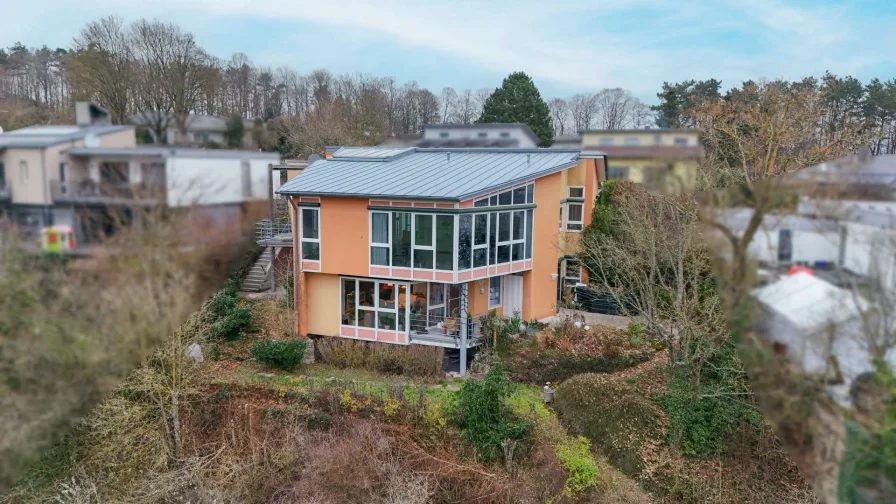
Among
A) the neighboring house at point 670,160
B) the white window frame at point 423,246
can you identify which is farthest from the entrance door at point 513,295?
the neighboring house at point 670,160

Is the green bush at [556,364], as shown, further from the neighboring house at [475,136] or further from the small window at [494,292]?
the neighboring house at [475,136]

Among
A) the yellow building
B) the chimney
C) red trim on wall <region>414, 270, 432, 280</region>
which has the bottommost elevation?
red trim on wall <region>414, 270, 432, 280</region>

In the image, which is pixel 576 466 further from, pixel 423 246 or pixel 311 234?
pixel 311 234

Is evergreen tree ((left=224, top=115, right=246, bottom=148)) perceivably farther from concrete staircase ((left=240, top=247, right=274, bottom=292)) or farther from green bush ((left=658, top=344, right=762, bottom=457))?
concrete staircase ((left=240, top=247, right=274, bottom=292))

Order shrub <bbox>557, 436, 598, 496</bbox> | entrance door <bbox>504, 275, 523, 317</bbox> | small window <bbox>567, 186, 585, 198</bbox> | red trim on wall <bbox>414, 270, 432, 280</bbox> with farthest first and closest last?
small window <bbox>567, 186, 585, 198</bbox> → entrance door <bbox>504, 275, 523, 317</bbox> → red trim on wall <bbox>414, 270, 432, 280</bbox> → shrub <bbox>557, 436, 598, 496</bbox>

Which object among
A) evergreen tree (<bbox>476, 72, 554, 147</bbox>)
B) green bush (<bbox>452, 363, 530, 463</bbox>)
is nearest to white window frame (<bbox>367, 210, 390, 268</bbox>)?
green bush (<bbox>452, 363, 530, 463</bbox>)

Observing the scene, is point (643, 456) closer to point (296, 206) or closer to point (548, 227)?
point (548, 227)

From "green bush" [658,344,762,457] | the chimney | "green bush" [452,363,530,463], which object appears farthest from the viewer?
"green bush" [452,363,530,463]
